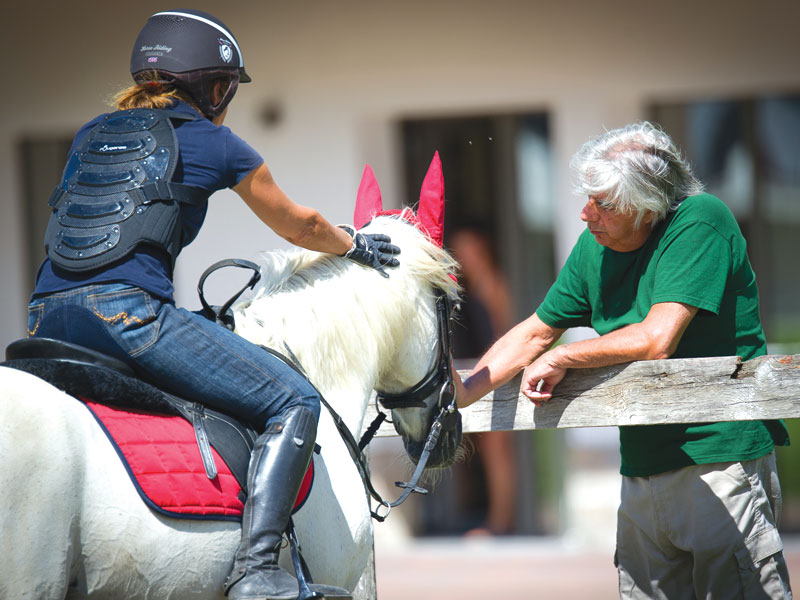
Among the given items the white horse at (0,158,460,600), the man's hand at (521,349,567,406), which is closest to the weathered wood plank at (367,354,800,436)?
the man's hand at (521,349,567,406)

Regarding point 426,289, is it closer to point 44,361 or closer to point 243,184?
point 243,184

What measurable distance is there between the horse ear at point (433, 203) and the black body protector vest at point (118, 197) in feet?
2.57

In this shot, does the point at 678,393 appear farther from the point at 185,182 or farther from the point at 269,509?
the point at 185,182

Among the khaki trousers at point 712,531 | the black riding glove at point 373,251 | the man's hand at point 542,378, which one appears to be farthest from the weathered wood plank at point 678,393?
the black riding glove at point 373,251

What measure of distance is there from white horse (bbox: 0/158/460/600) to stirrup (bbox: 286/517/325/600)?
1.8 inches

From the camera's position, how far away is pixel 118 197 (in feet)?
6.91

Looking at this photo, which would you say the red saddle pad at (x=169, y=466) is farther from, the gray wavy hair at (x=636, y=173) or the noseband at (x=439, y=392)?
the gray wavy hair at (x=636, y=173)

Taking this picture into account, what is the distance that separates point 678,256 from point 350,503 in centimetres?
114

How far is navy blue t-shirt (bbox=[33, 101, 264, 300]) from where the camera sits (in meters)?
2.09

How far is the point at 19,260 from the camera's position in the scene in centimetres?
643

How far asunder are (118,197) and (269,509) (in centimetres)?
78

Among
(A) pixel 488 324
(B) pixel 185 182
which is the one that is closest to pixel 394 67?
(A) pixel 488 324

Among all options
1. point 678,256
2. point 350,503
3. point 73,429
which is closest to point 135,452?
point 73,429

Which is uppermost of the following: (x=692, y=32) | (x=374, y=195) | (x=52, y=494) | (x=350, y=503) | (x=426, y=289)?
(x=692, y=32)
